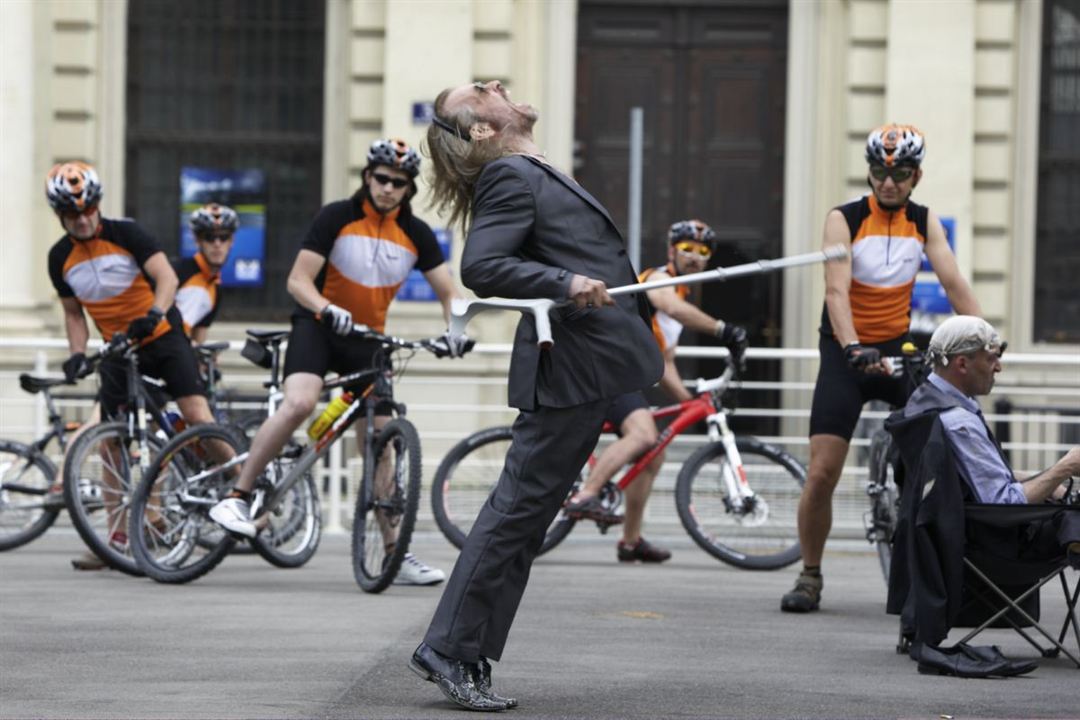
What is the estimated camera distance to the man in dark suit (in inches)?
250

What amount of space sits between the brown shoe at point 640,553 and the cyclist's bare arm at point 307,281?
259 cm

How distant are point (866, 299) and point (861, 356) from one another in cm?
57

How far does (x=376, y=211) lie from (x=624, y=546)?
2.63 m

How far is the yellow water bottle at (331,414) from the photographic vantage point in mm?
9859

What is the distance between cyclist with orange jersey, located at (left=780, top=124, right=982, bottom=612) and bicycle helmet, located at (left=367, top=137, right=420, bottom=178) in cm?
175

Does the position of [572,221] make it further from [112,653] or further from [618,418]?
[618,418]

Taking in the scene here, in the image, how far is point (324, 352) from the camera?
984cm

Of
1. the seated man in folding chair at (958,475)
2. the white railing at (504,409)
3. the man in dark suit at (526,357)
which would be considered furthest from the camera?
the white railing at (504,409)

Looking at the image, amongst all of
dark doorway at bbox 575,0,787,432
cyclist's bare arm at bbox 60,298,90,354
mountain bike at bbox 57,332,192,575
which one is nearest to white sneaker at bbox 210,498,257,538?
mountain bike at bbox 57,332,192,575

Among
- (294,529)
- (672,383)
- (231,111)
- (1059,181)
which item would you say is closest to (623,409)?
(672,383)

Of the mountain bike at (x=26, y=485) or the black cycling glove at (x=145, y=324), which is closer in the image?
the black cycling glove at (x=145, y=324)

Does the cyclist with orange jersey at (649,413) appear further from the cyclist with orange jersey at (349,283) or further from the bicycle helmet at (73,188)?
the bicycle helmet at (73,188)

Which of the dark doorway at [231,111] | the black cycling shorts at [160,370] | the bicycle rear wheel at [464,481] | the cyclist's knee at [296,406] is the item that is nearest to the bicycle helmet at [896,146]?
the cyclist's knee at [296,406]

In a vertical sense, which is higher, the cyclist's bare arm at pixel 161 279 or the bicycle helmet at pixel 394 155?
the bicycle helmet at pixel 394 155
